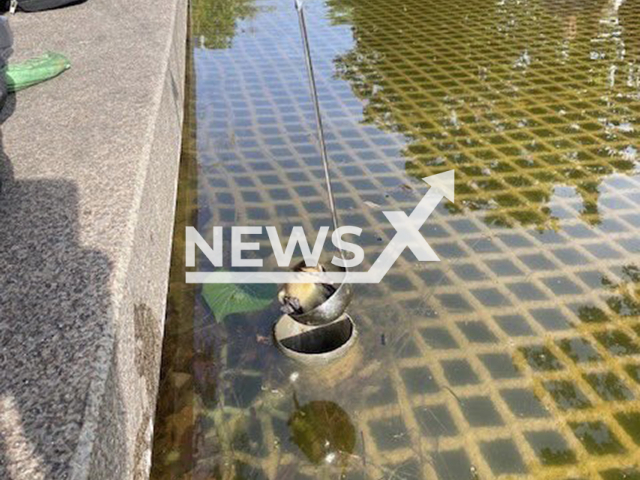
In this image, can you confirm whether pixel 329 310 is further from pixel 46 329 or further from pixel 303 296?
pixel 46 329

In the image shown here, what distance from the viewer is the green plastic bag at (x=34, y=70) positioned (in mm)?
3453

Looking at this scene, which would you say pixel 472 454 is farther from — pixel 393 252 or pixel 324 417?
pixel 393 252

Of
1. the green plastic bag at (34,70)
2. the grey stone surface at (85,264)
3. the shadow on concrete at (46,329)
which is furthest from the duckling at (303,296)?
the green plastic bag at (34,70)

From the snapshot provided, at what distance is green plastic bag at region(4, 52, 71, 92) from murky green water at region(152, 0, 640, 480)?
0.99m

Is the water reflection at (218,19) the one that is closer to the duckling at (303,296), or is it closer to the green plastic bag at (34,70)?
the green plastic bag at (34,70)

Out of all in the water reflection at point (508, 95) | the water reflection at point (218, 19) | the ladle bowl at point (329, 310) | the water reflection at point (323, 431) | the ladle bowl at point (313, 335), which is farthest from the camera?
the water reflection at point (218, 19)

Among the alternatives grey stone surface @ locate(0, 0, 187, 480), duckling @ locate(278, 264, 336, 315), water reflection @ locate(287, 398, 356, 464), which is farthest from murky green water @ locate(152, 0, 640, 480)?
grey stone surface @ locate(0, 0, 187, 480)

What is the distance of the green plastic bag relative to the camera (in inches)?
136

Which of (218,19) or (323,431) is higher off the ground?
(218,19)

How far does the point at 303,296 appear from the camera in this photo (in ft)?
8.75

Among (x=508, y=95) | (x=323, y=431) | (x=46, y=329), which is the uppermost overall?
(x=46, y=329)

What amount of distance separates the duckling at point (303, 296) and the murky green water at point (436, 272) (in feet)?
0.62

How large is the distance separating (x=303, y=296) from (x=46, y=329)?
3.78ft

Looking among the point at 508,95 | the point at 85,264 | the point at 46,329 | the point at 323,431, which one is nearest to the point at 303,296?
the point at 323,431
